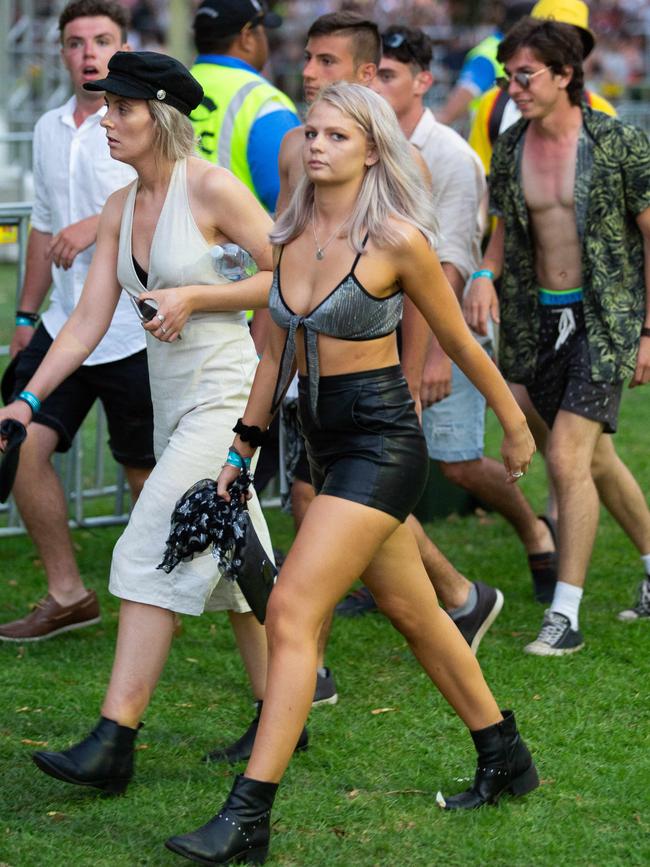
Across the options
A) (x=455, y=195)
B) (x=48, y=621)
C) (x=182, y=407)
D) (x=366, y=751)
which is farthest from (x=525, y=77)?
(x=48, y=621)

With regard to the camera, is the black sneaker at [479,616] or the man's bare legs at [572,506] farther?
the man's bare legs at [572,506]

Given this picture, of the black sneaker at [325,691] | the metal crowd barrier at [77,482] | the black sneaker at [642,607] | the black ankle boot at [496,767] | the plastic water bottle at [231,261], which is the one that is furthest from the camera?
the metal crowd barrier at [77,482]

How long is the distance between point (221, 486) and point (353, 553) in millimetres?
497

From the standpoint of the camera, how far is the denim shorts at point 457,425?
6.29m

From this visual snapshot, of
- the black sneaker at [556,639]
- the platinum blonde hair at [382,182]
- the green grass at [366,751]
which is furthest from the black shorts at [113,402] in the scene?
the platinum blonde hair at [382,182]

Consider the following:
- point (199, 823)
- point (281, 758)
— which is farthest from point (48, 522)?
point (281, 758)

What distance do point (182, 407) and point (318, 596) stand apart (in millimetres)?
967

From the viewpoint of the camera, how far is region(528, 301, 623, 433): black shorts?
567 cm

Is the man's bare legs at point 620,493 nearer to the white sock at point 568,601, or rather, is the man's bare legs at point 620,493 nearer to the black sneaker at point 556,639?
the white sock at point 568,601

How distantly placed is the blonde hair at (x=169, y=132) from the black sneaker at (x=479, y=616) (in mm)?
2055

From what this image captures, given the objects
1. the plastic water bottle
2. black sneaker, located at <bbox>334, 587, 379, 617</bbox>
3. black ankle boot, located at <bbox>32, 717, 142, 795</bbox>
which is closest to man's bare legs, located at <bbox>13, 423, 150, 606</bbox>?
black sneaker, located at <bbox>334, 587, 379, 617</bbox>

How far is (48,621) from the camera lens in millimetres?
5910

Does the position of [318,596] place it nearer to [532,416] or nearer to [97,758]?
[97,758]

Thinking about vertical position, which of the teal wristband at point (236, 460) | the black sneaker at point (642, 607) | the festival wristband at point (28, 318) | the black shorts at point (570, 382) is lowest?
the black sneaker at point (642, 607)
